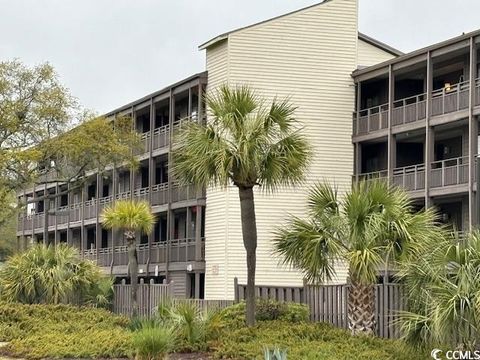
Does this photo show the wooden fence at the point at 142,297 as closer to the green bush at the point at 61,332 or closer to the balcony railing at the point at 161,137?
the green bush at the point at 61,332

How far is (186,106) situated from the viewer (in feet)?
160

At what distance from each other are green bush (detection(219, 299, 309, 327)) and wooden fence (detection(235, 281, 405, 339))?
0.50m

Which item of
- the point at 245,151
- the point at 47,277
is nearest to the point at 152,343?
the point at 245,151

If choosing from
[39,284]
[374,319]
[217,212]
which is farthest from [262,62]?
[374,319]

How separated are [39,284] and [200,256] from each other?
12462mm

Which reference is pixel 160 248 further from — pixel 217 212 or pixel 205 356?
pixel 205 356

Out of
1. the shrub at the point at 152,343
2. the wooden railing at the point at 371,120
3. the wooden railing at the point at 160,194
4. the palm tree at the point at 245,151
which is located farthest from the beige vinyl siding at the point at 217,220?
the shrub at the point at 152,343

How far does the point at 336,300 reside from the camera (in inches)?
922

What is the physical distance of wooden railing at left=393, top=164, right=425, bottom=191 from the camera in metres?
38.3

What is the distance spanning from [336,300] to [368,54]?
23.3 metres

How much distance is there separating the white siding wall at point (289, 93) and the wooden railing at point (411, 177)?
357cm

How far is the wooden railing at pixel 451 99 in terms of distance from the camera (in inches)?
1435

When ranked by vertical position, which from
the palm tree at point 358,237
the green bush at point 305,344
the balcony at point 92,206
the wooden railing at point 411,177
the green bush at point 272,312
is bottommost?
the green bush at point 305,344

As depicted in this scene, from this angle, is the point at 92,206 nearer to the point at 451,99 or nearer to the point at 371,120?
the point at 371,120
